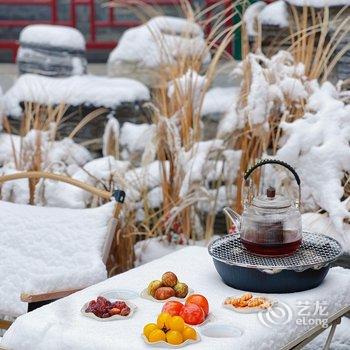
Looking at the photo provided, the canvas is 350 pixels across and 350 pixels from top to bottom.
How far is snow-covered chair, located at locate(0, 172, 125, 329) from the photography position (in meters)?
3.61

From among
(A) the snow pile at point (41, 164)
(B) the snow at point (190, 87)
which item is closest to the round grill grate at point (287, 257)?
(B) the snow at point (190, 87)

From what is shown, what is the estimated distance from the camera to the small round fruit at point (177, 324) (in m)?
2.68

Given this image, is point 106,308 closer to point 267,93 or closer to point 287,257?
point 287,257

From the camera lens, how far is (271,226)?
3074mm

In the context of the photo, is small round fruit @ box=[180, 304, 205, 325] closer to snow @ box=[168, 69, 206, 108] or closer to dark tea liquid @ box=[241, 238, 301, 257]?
dark tea liquid @ box=[241, 238, 301, 257]

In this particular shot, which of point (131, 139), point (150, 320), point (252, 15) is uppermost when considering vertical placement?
point (252, 15)

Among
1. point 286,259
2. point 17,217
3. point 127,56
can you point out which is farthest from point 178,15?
point 286,259

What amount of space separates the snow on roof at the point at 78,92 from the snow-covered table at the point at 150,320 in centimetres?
315

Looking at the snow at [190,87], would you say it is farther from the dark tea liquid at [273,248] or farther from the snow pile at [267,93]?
the dark tea liquid at [273,248]

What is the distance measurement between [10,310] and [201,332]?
1007 mm

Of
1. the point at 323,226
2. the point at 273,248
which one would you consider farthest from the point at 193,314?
the point at 323,226

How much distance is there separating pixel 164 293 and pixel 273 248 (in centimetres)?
36

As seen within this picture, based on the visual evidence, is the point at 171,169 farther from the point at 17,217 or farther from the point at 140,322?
the point at 140,322

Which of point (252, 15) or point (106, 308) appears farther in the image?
point (252, 15)
